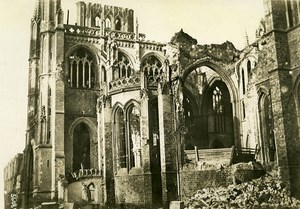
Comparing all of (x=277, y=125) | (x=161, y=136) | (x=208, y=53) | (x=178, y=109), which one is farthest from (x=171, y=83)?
(x=277, y=125)

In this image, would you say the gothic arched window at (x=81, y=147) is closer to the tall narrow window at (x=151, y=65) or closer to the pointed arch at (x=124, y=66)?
the pointed arch at (x=124, y=66)

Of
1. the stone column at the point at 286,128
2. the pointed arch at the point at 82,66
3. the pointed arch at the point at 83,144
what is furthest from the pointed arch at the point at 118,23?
the stone column at the point at 286,128

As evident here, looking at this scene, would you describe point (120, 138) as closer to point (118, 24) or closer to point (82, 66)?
point (82, 66)

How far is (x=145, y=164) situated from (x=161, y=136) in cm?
210

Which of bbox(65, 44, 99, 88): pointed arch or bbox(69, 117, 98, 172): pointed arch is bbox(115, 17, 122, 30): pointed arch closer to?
bbox(65, 44, 99, 88): pointed arch

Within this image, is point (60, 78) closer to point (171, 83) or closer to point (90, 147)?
point (90, 147)

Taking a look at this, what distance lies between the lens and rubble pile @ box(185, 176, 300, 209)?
19.5 m

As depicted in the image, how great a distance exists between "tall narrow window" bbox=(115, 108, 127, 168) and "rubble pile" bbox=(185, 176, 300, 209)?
23.0 feet

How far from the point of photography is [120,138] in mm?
28047

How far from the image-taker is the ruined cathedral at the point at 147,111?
71.1 feet

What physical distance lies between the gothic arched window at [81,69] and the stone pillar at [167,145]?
10.6 meters

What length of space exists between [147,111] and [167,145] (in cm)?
→ 256

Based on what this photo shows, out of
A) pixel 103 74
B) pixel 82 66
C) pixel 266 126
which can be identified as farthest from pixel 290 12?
pixel 82 66

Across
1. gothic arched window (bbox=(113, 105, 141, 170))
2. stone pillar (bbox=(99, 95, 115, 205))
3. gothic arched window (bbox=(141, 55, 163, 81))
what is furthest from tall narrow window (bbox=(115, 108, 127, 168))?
gothic arched window (bbox=(141, 55, 163, 81))
